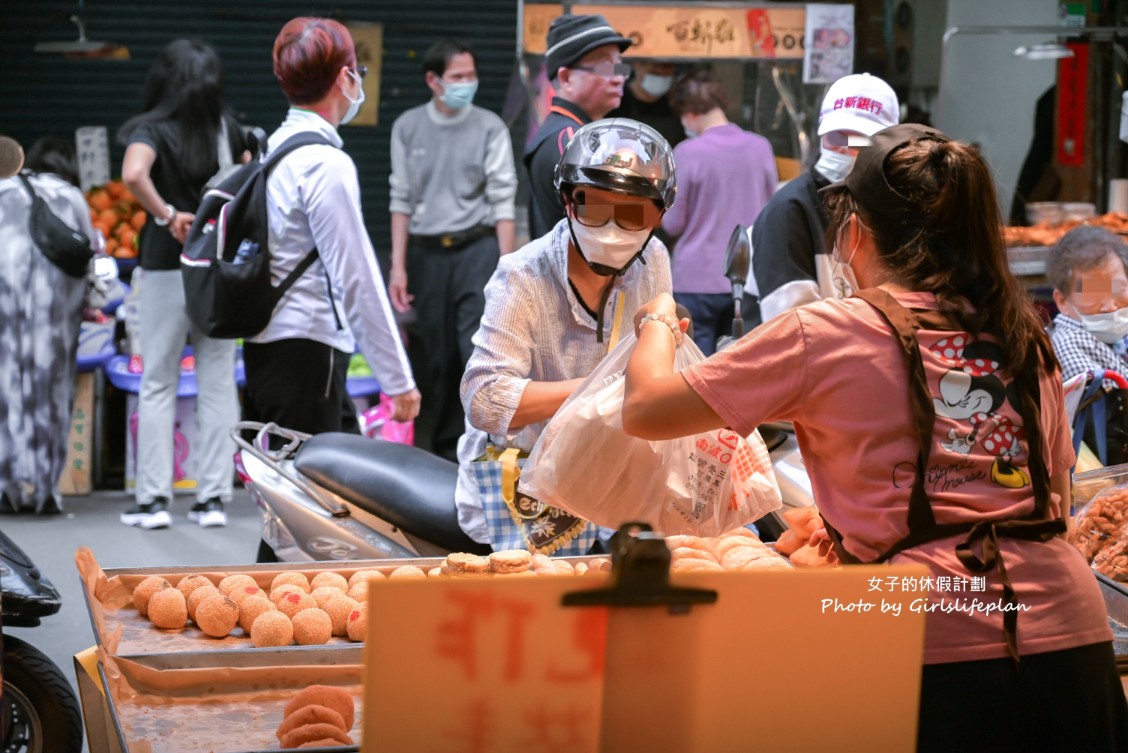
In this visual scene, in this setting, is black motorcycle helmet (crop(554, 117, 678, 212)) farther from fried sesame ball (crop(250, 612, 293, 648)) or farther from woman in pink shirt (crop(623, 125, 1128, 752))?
fried sesame ball (crop(250, 612, 293, 648))

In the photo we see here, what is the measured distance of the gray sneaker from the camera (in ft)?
21.1

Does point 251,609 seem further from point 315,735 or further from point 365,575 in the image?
point 315,735

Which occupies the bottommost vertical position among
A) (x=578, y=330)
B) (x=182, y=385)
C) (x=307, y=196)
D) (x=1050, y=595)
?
(x=182, y=385)

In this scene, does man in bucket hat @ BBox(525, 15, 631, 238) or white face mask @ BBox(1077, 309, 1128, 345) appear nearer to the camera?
white face mask @ BBox(1077, 309, 1128, 345)

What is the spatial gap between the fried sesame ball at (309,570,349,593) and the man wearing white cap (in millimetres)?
2147

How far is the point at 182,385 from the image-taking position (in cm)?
688

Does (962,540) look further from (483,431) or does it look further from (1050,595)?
(483,431)

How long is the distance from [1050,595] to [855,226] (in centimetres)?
64

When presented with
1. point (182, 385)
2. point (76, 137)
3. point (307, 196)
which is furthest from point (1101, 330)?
point (76, 137)

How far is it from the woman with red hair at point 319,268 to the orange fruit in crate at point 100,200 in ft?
11.7

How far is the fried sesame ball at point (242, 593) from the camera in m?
2.80

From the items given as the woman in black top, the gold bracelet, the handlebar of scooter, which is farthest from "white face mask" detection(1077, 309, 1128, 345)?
the woman in black top

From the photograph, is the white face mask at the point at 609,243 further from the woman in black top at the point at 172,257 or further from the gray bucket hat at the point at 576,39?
the woman in black top at the point at 172,257

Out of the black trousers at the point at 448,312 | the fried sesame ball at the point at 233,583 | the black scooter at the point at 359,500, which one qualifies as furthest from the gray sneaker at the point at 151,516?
the fried sesame ball at the point at 233,583
